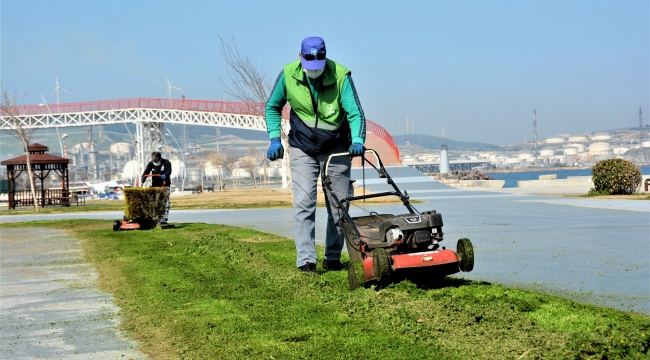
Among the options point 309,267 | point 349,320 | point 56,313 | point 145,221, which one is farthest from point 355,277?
point 145,221

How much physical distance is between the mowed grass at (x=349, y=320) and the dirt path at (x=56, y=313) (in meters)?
0.18

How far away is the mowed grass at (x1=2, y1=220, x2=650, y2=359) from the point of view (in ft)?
13.1

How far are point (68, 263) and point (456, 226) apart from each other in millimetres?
6531

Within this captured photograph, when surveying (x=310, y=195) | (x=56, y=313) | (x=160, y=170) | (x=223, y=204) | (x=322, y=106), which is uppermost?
(x=322, y=106)

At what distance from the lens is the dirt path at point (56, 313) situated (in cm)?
490

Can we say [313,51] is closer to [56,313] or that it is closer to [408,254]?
[408,254]

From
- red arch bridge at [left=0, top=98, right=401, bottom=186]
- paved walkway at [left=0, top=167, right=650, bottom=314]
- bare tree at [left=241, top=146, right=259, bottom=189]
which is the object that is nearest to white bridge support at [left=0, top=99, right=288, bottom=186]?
red arch bridge at [left=0, top=98, right=401, bottom=186]

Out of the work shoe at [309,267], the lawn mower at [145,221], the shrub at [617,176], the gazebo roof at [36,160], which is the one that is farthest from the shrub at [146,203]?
the gazebo roof at [36,160]

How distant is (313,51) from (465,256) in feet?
7.88

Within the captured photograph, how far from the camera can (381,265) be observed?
18.9 feet

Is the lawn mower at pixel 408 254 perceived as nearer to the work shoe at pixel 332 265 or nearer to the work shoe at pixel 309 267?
the work shoe at pixel 309 267

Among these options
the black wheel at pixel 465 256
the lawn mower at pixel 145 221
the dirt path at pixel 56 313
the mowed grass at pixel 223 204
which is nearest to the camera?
the dirt path at pixel 56 313

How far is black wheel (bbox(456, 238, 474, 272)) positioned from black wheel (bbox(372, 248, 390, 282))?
62 cm

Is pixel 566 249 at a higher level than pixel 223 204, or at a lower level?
higher
